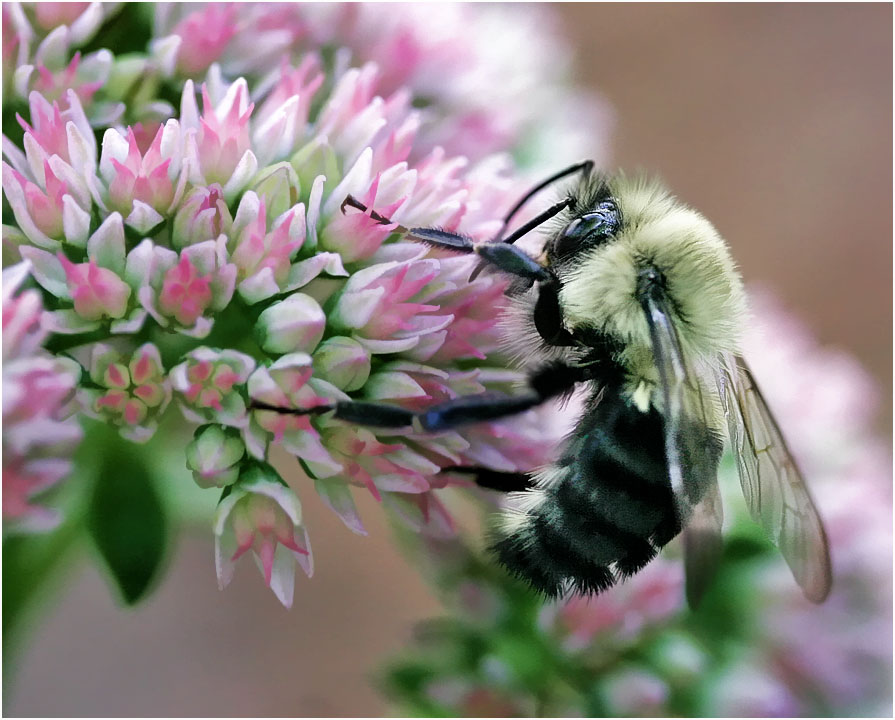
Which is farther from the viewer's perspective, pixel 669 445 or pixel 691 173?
pixel 691 173

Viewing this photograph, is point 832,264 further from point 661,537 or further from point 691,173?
point 661,537

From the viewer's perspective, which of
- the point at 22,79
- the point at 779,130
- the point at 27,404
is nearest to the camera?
the point at 27,404

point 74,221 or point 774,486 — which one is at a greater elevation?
point 774,486

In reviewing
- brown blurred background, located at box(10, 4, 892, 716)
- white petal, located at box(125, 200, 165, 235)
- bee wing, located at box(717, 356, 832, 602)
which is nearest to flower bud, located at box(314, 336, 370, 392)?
white petal, located at box(125, 200, 165, 235)

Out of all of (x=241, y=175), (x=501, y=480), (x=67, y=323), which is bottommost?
(x=67, y=323)

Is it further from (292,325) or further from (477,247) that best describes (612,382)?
(292,325)

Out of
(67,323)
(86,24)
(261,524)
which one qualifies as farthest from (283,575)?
(86,24)

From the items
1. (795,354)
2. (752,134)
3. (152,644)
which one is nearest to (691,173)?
(752,134)
